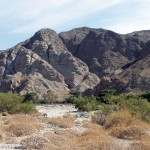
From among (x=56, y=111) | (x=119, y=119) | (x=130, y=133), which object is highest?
(x=130, y=133)

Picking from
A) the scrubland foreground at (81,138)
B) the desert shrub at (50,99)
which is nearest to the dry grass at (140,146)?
the scrubland foreground at (81,138)

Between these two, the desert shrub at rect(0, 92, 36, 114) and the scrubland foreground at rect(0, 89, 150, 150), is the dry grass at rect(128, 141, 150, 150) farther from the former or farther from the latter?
the desert shrub at rect(0, 92, 36, 114)

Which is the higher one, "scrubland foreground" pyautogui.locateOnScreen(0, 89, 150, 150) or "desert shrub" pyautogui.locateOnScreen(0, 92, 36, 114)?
"scrubland foreground" pyautogui.locateOnScreen(0, 89, 150, 150)

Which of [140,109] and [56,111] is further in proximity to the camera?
[56,111]

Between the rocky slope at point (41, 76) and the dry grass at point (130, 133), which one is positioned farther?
the rocky slope at point (41, 76)

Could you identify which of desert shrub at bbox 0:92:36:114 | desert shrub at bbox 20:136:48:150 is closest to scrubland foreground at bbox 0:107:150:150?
desert shrub at bbox 20:136:48:150

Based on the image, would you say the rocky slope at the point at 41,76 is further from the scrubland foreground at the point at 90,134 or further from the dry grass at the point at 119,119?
the dry grass at the point at 119,119

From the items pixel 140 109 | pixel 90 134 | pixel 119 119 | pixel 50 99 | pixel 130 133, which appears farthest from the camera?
pixel 50 99

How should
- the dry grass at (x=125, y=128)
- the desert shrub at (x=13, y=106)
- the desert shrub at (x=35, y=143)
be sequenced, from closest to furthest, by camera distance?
the desert shrub at (x=35, y=143)
the dry grass at (x=125, y=128)
the desert shrub at (x=13, y=106)

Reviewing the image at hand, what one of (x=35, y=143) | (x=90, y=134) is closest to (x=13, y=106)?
(x=90, y=134)

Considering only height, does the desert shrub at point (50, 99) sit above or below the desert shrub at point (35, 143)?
below

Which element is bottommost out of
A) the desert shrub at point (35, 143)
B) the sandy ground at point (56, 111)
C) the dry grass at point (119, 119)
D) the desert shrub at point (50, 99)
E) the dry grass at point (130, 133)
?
the desert shrub at point (50, 99)

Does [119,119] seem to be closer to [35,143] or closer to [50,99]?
[35,143]

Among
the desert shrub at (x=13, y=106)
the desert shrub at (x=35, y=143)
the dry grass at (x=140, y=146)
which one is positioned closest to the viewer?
the dry grass at (x=140, y=146)
